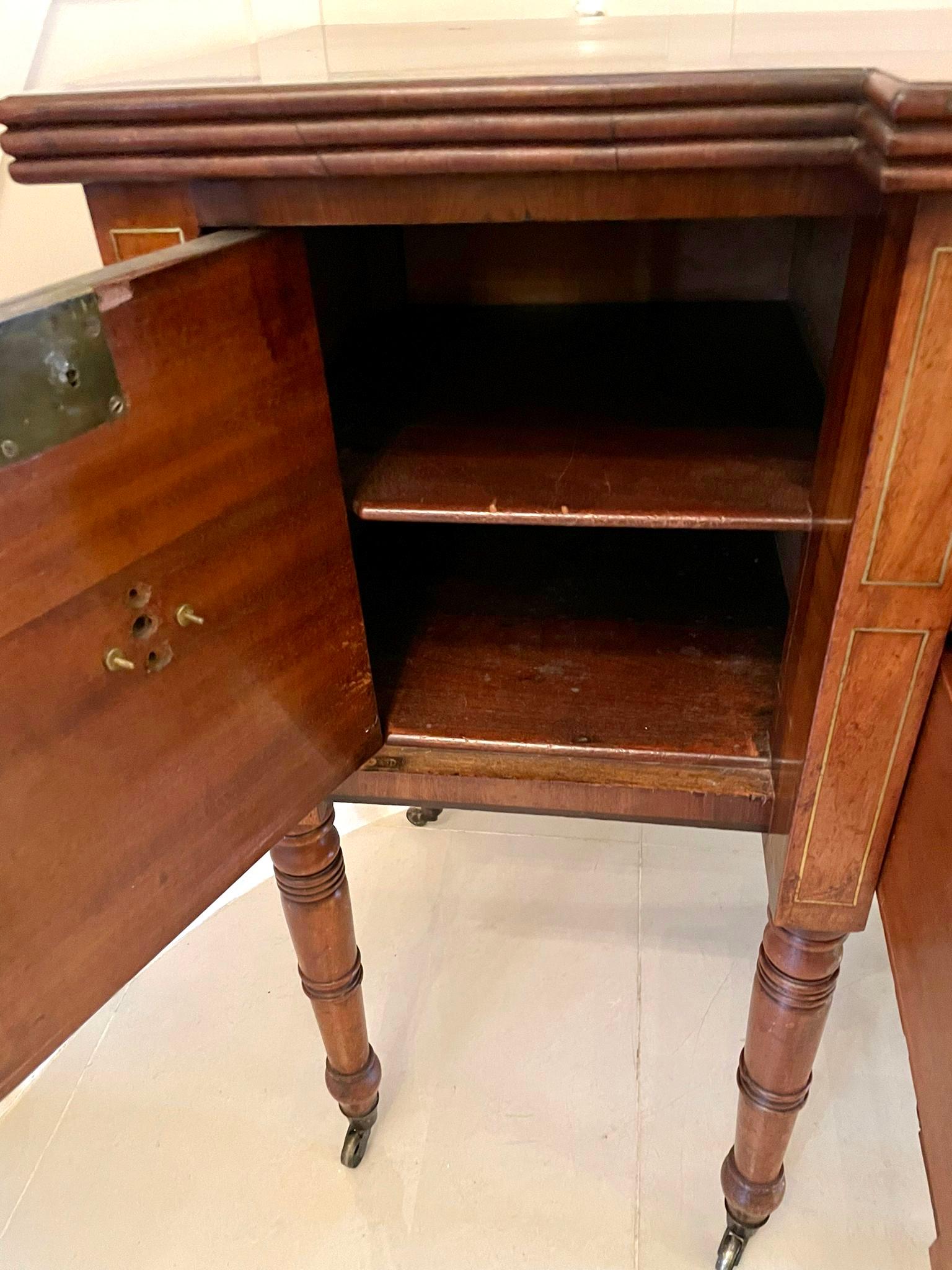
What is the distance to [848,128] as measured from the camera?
386 mm

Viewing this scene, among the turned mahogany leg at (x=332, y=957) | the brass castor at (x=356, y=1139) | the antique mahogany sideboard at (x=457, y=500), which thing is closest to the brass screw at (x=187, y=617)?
the antique mahogany sideboard at (x=457, y=500)

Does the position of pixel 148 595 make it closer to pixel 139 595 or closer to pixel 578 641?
pixel 139 595

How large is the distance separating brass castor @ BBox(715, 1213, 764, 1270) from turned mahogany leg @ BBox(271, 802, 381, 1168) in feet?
1.03

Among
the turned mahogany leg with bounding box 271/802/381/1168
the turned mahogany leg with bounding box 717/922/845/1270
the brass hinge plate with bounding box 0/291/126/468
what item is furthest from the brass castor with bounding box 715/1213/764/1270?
the brass hinge plate with bounding box 0/291/126/468

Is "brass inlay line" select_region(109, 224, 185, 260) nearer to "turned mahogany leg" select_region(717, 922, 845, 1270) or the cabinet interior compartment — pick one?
the cabinet interior compartment

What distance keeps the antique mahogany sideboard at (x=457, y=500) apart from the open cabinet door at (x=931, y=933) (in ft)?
0.04

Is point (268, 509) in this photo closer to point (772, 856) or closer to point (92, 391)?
point (92, 391)

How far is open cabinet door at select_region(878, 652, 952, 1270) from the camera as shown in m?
0.42

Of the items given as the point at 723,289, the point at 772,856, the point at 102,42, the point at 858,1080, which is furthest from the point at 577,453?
the point at 858,1080

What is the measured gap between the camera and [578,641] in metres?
0.72

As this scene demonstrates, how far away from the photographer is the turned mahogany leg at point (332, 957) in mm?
710

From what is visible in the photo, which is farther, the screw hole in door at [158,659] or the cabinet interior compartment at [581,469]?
the cabinet interior compartment at [581,469]

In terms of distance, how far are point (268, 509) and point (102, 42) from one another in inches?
24.2

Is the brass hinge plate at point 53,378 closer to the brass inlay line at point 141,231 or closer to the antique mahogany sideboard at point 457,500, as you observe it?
the antique mahogany sideboard at point 457,500
